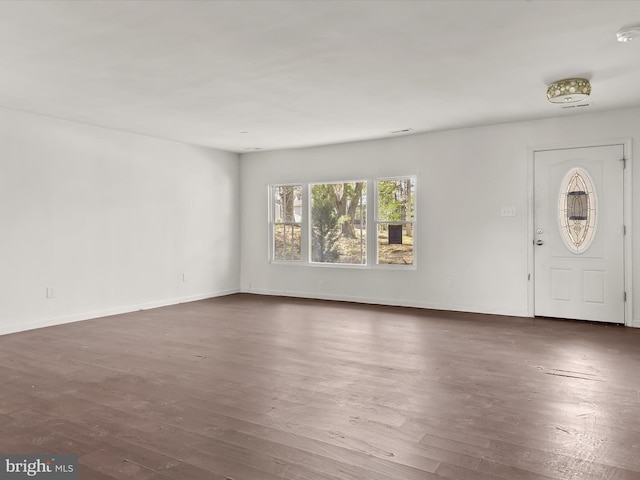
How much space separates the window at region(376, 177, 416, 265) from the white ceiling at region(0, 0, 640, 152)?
4.34 ft

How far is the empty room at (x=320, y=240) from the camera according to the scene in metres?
2.64

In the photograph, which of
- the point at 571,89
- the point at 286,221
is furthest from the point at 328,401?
the point at 286,221

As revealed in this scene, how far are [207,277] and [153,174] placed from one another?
1998mm

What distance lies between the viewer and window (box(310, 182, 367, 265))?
748cm

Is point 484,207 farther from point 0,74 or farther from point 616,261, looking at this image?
point 0,74

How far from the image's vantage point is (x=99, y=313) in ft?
20.2

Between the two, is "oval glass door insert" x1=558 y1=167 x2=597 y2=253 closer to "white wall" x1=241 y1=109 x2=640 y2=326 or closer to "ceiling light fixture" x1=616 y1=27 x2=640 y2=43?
"white wall" x1=241 y1=109 x2=640 y2=326

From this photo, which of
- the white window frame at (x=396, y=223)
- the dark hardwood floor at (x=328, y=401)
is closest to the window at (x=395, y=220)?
the white window frame at (x=396, y=223)

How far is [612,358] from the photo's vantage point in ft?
13.5

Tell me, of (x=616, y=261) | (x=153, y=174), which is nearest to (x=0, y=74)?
(x=153, y=174)

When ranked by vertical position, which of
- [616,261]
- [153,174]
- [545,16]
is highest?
[545,16]

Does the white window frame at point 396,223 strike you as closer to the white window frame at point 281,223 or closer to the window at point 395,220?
the window at point 395,220

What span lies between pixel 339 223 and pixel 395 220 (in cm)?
102

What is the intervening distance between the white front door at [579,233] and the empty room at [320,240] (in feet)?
0.09
